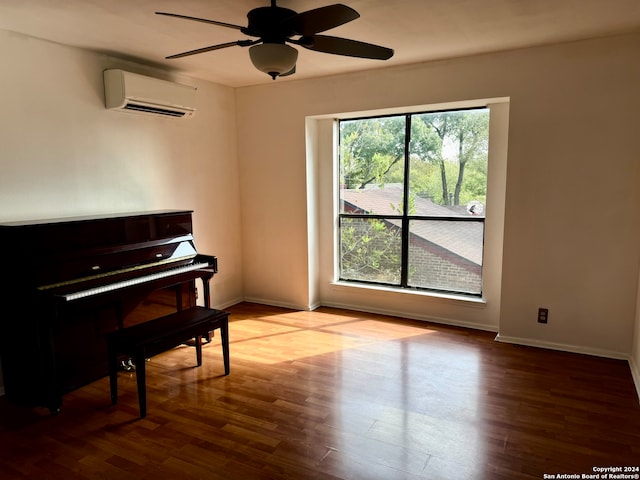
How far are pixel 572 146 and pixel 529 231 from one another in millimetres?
716

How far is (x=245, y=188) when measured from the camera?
4.88 meters

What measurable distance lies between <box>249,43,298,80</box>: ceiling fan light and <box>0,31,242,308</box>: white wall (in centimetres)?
181

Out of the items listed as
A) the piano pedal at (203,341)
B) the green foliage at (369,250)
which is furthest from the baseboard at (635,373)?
the piano pedal at (203,341)

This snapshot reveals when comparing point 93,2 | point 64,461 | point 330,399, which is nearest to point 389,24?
point 93,2

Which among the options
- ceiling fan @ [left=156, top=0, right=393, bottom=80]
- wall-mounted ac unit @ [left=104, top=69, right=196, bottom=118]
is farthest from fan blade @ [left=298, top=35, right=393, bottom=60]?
wall-mounted ac unit @ [left=104, top=69, right=196, bottom=118]

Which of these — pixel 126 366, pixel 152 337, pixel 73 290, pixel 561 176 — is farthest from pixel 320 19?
pixel 126 366

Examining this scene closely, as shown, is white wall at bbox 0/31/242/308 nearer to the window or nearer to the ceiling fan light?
the window

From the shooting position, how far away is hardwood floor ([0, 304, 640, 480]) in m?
2.14

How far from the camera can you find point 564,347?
3496mm

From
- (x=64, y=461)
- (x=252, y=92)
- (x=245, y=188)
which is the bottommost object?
(x=64, y=461)

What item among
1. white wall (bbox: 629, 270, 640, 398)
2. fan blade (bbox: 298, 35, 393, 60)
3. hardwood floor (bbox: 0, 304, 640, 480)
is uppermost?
fan blade (bbox: 298, 35, 393, 60)

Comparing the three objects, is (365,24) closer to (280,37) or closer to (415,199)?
(280,37)

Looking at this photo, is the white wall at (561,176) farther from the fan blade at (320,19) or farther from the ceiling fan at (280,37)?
the fan blade at (320,19)

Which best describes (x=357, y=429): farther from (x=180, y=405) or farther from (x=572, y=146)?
(x=572, y=146)
